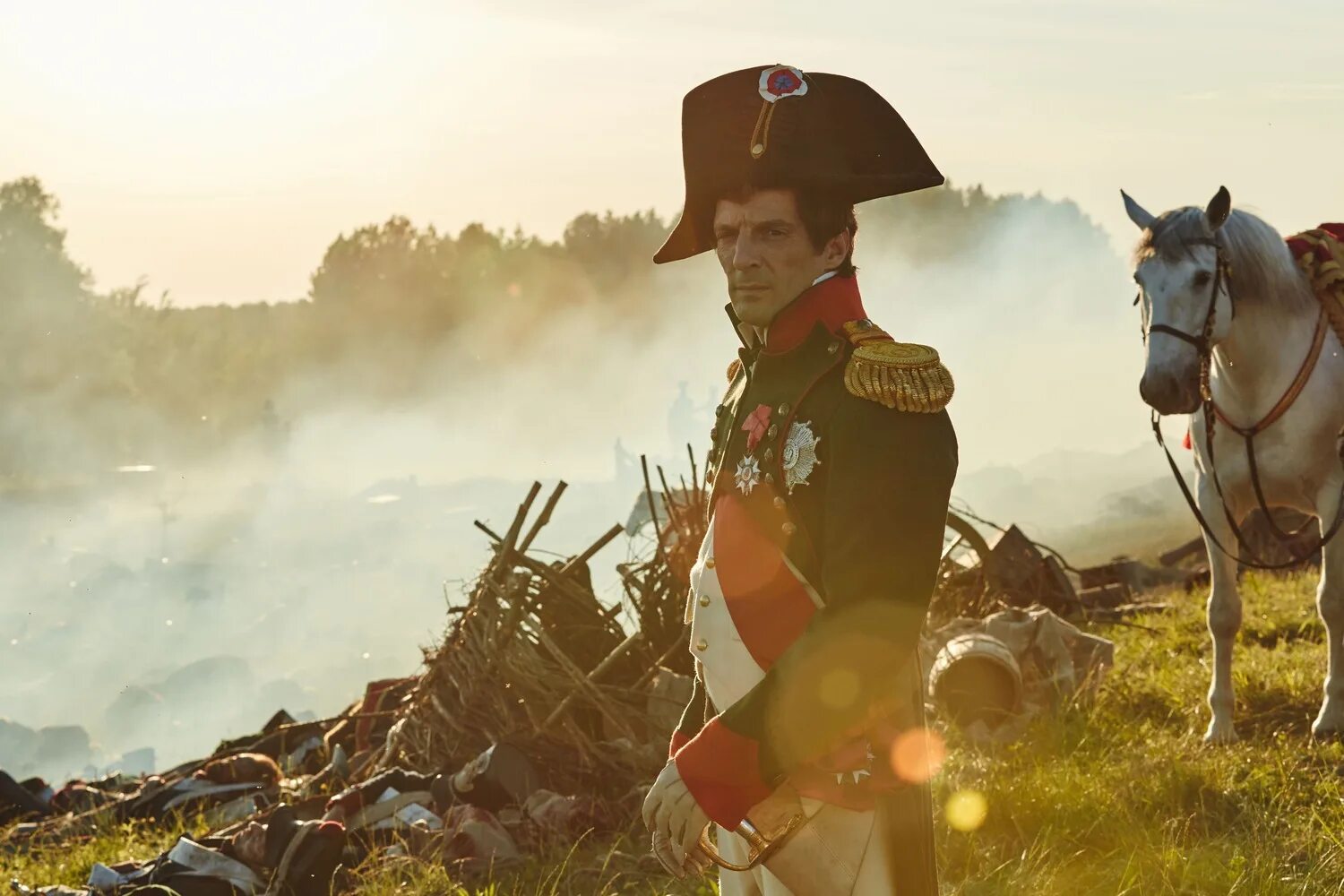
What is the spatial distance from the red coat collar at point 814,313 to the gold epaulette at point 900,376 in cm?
15

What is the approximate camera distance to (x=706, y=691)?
10.1ft

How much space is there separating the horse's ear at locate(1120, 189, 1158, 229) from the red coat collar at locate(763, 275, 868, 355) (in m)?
4.89

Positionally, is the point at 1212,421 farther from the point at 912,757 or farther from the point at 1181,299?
the point at 912,757

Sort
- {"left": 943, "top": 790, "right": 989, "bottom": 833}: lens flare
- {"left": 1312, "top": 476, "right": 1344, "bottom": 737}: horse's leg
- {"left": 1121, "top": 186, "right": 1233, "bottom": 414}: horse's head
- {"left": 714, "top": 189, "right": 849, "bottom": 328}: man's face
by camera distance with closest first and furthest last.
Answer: {"left": 714, "top": 189, "right": 849, "bottom": 328}: man's face, {"left": 943, "top": 790, "right": 989, "bottom": 833}: lens flare, {"left": 1121, "top": 186, "right": 1233, "bottom": 414}: horse's head, {"left": 1312, "top": 476, "right": 1344, "bottom": 737}: horse's leg

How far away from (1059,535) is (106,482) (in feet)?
209

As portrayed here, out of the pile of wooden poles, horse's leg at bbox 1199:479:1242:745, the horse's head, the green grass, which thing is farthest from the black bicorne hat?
horse's leg at bbox 1199:479:1242:745

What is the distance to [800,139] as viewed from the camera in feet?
9.07

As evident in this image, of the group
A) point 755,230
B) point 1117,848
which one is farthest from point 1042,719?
point 755,230

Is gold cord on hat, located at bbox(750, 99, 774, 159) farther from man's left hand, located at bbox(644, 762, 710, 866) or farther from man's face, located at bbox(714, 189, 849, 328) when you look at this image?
man's left hand, located at bbox(644, 762, 710, 866)

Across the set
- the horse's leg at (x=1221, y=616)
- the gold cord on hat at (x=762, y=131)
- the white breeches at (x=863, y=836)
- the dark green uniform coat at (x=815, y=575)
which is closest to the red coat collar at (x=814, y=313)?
the dark green uniform coat at (x=815, y=575)

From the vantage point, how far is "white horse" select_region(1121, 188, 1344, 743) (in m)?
6.82

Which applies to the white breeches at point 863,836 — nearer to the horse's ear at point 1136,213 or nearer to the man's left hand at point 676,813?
the man's left hand at point 676,813

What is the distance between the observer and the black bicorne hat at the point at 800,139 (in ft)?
9.03

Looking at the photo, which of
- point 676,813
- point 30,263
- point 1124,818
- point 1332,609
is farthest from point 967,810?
point 30,263
